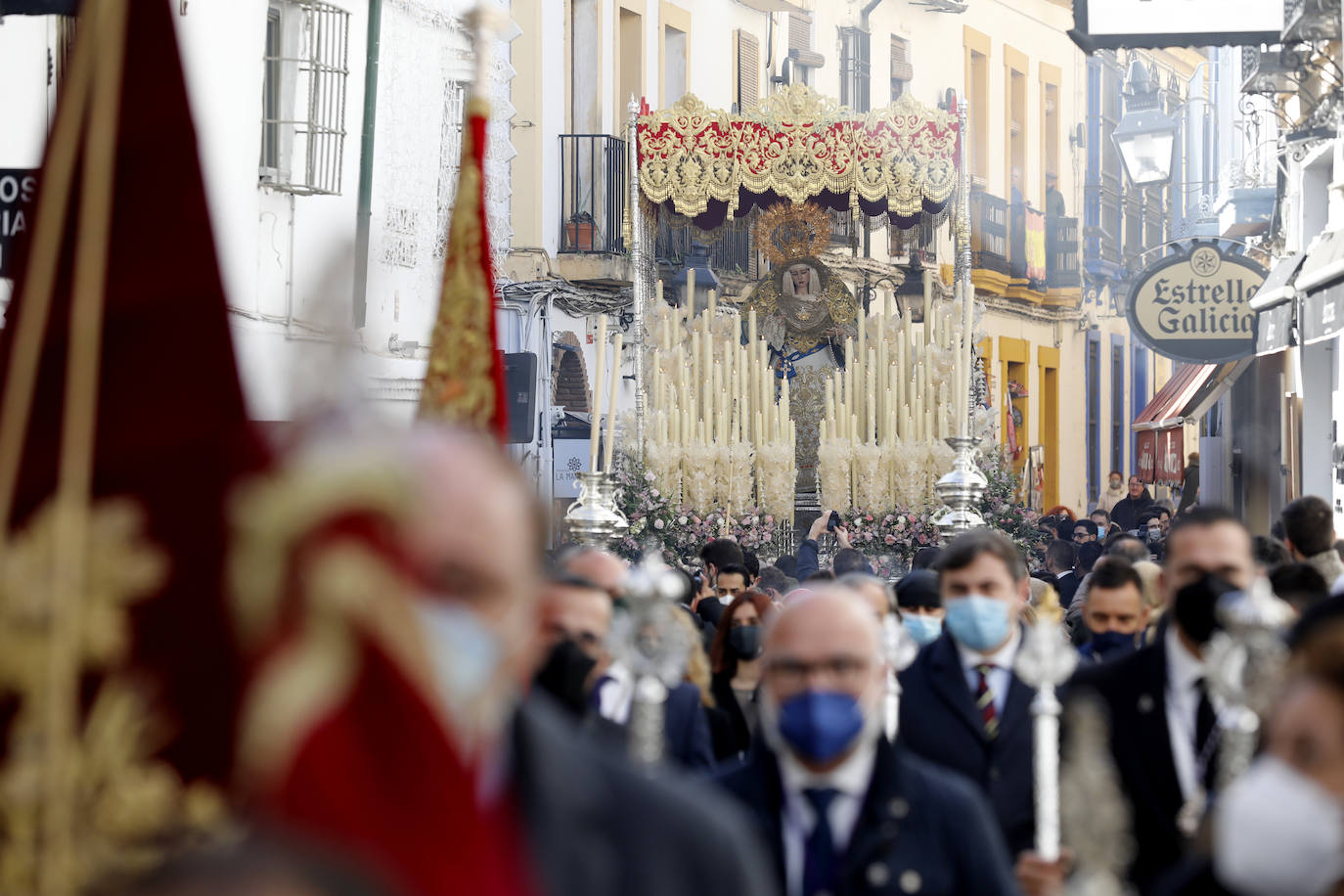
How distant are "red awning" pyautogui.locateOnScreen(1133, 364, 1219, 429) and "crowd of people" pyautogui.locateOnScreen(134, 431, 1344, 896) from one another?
17422mm

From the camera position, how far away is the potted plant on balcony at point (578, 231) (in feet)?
67.0

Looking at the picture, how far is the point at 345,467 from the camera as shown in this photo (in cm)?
162

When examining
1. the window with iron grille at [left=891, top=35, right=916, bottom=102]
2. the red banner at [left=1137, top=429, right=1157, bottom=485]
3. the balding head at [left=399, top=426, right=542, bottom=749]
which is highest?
the window with iron grille at [left=891, top=35, right=916, bottom=102]

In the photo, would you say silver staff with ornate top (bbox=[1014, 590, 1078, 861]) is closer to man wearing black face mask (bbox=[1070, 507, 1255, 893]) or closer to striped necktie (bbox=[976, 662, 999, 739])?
man wearing black face mask (bbox=[1070, 507, 1255, 893])

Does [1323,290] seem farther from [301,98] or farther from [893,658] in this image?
[893,658]

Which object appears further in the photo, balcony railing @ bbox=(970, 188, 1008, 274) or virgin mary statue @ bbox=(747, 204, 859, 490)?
balcony railing @ bbox=(970, 188, 1008, 274)

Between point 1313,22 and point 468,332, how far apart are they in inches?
366

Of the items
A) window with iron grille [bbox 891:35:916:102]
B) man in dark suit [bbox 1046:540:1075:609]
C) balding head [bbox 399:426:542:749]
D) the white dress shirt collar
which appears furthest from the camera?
window with iron grille [bbox 891:35:916:102]

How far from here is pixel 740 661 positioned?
6469 millimetres

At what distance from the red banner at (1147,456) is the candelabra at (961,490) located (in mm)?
13921

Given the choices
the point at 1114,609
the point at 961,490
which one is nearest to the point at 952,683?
the point at 1114,609

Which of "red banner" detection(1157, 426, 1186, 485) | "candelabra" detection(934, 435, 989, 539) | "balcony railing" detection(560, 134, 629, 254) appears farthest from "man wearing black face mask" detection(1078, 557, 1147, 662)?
"red banner" detection(1157, 426, 1186, 485)

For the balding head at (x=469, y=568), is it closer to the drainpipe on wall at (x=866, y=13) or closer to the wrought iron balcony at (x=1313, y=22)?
the wrought iron balcony at (x=1313, y=22)

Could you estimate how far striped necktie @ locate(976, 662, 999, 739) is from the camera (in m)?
4.66
